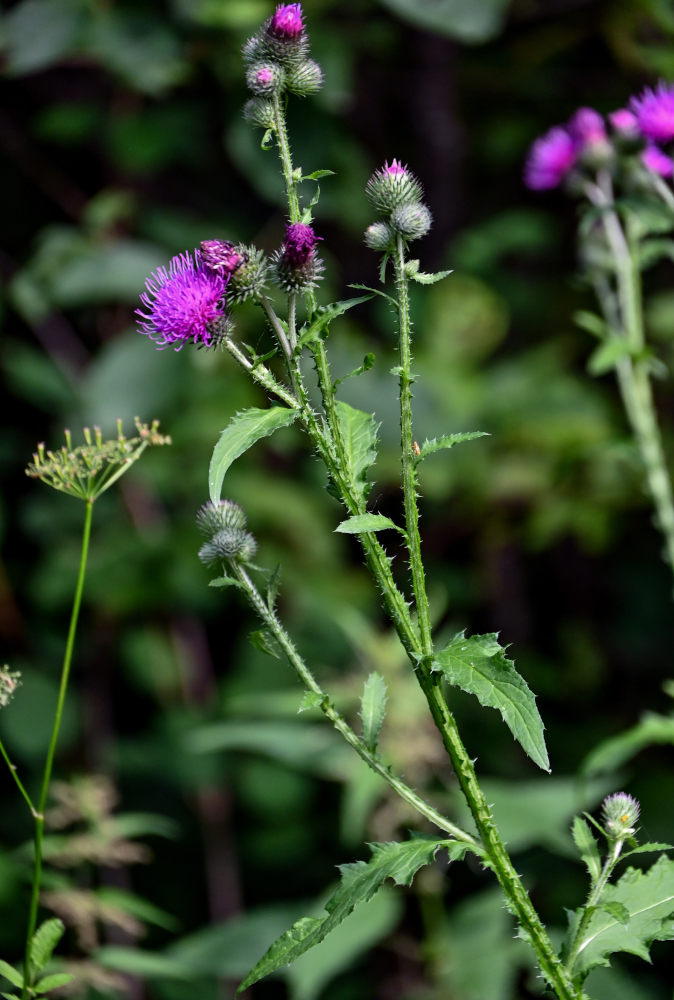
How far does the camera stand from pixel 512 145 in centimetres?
442

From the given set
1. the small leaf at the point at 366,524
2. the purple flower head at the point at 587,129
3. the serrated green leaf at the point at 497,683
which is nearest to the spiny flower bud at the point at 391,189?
the small leaf at the point at 366,524

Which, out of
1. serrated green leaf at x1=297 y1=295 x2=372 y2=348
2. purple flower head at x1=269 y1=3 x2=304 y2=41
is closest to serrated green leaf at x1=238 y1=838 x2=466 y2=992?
serrated green leaf at x1=297 y1=295 x2=372 y2=348

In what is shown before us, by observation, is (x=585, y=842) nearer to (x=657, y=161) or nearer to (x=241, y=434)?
(x=241, y=434)

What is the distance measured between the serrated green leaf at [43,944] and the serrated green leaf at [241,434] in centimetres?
60

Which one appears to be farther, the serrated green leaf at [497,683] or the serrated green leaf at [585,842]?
the serrated green leaf at [585,842]

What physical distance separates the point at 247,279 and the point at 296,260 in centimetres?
6

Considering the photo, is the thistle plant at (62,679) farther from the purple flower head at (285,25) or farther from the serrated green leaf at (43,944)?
the purple flower head at (285,25)

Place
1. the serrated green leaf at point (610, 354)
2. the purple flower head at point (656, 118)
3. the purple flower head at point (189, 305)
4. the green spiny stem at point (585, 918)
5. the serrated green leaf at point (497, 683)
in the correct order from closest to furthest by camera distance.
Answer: the serrated green leaf at point (497, 683) < the green spiny stem at point (585, 918) < the purple flower head at point (189, 305) < the serrated green leaf at point (610, 354) < the purple flower head at point (656, 118)

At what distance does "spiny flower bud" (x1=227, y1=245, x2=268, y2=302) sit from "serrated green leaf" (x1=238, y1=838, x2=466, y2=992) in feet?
2.09

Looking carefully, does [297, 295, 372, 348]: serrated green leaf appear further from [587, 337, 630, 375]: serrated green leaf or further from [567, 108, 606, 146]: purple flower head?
[567, 108, 606, 146]: purple flower head

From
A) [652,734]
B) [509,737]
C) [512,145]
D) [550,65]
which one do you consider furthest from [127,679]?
[550,65]

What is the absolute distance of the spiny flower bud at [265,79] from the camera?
1223 millimetres

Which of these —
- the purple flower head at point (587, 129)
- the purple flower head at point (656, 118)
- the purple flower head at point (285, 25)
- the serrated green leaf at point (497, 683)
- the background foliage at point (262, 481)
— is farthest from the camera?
the background foliage at point (262, 481)

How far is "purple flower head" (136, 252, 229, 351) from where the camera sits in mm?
1184
